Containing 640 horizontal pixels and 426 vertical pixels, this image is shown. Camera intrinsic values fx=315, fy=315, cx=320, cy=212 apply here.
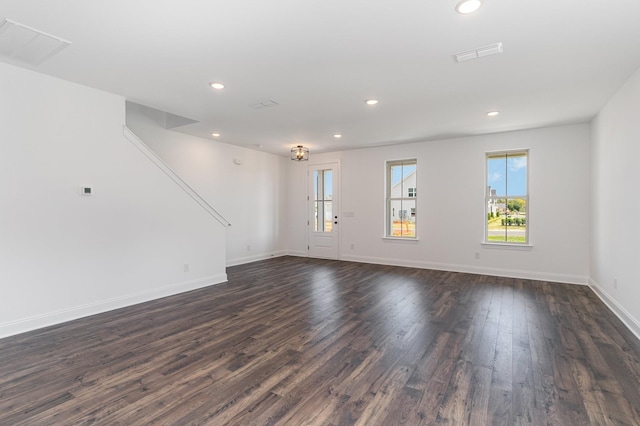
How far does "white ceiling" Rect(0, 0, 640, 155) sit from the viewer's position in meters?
2.26

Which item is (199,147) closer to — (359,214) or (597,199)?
(359,214)

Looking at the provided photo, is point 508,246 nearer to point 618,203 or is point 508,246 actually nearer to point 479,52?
point 618,203

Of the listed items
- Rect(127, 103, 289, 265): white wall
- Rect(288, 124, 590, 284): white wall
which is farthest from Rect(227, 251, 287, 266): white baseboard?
Rect(288, 124, 590, 284): white wall

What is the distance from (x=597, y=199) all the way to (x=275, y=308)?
4916 mm

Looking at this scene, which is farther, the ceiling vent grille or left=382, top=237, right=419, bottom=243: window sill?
left=382, top=237, right=419, bottom=243: window sill

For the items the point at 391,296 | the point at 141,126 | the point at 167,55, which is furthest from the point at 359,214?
the point at 167,55

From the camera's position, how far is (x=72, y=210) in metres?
3.55

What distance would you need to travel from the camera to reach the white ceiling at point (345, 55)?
7.42ft

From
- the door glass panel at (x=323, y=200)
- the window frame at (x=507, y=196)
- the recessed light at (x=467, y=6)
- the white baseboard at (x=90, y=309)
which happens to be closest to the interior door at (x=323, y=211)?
the door glass panel at (x=323, y=200)

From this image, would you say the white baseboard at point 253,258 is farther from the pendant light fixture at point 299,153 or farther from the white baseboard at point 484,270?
the pendant light fixture at point 299,153

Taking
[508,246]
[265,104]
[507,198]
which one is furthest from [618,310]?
[265,104]

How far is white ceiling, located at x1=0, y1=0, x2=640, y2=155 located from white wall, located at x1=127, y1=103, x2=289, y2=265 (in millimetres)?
1185

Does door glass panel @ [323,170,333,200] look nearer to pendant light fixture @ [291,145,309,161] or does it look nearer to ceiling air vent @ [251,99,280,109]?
pendant light fixture @ [291,145,309,161]

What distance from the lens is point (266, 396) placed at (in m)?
2.09
